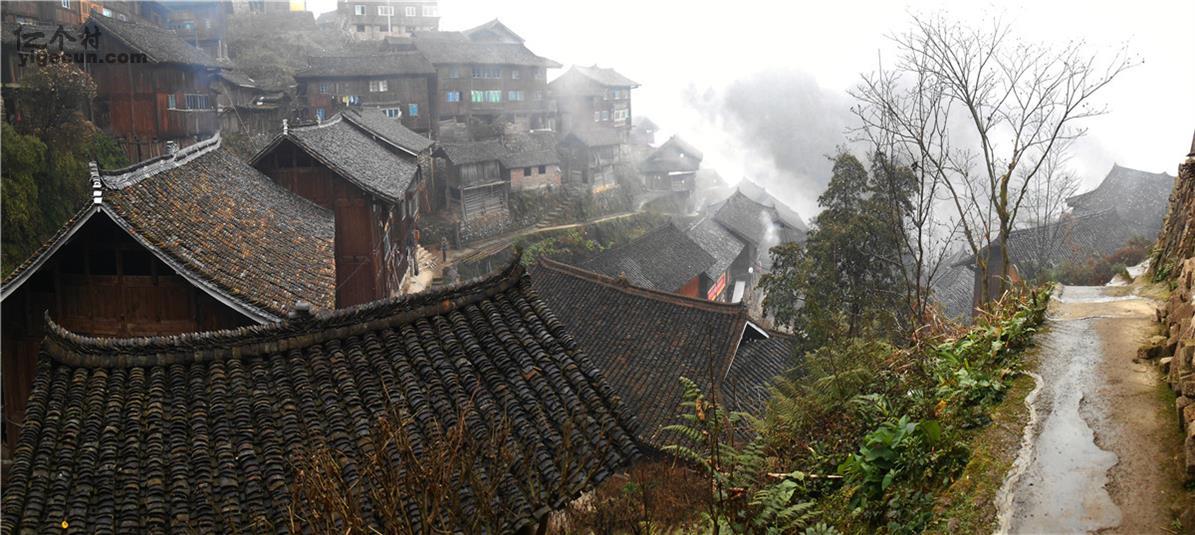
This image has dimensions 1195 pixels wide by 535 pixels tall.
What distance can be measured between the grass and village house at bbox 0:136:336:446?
10.0 meters

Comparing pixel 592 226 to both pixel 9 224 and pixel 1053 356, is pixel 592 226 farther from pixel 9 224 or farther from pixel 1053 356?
pixel 1053 356

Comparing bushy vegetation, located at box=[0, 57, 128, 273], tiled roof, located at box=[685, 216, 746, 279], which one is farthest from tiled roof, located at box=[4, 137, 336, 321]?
tiled roof, located at box=[685, 216, 746, 279]

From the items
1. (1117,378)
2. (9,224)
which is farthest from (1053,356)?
(9,224)

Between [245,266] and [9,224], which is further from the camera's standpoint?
[9,224]

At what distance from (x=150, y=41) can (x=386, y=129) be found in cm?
933

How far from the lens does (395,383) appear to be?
7.84 m

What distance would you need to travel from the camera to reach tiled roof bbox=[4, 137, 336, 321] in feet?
41.5

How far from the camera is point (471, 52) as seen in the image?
5100 centimetres

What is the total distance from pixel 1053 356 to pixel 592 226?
128ft

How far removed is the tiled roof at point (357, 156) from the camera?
21891 mm

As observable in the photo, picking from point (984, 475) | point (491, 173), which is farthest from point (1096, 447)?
point (491, 173)

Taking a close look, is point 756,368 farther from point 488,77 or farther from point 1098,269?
point 488,77

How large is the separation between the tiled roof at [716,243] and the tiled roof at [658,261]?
1405 mm

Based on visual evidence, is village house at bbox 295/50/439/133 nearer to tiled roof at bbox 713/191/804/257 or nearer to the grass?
tiled roof at bbox 713/191/804/257
